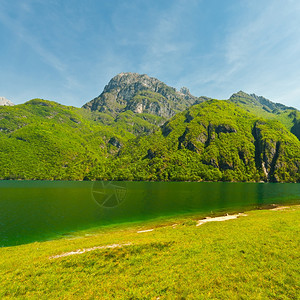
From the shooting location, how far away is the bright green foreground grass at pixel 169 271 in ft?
36.8

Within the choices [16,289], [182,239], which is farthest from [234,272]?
[16,289]

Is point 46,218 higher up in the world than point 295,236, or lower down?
lower down

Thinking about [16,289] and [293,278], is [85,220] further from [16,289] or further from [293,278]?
[293,278]

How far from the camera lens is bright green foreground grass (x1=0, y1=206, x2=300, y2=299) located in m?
11.2

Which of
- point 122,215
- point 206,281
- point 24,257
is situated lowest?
point 122,215

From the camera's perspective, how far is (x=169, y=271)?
44.7 ft

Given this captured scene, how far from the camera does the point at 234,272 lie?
42.1 ft

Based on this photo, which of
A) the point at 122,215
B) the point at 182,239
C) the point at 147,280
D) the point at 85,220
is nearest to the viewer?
the point at 147,280

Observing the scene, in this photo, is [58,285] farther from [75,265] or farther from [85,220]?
[85,220]

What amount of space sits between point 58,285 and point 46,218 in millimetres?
40660

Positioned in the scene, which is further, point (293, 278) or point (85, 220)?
point (85, 220)

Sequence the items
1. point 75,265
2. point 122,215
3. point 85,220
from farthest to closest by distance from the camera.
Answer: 1. point 122,215
2. point 85,220
3. point 75,265

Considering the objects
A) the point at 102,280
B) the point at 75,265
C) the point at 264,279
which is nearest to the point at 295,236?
the point at 264,279

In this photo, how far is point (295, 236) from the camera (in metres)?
18.9
